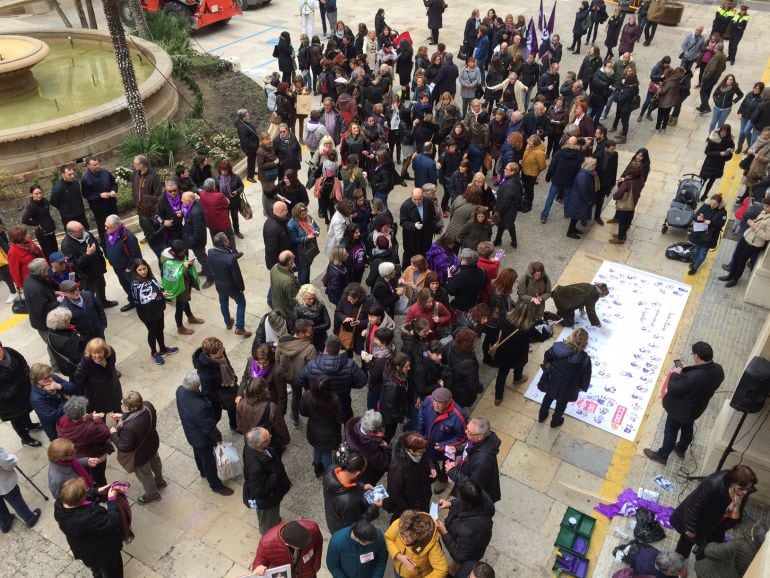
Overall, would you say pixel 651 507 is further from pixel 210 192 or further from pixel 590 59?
pixel 590 59

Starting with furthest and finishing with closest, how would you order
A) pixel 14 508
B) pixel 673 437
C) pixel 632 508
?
pixel 673 437 → pixel 632 508 → pixel 14 508

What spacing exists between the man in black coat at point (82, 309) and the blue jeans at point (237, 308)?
1692 mm

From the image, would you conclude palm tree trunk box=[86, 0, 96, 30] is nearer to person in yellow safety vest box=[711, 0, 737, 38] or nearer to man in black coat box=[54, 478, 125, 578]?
man in black coat box=[54, 478, 125, 578]

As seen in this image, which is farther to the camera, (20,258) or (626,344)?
(626,344)

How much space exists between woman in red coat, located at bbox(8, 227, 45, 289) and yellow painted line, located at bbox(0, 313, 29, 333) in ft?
3.69

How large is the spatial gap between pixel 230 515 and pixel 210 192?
15.7ft

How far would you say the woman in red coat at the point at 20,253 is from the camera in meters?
8.41

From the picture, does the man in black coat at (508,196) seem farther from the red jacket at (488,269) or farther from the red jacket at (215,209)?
the red jacket at (215,209)

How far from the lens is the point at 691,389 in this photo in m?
6.91

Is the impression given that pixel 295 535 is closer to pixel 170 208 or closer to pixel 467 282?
pixel 467 282

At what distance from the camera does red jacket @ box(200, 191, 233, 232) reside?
9625 mm

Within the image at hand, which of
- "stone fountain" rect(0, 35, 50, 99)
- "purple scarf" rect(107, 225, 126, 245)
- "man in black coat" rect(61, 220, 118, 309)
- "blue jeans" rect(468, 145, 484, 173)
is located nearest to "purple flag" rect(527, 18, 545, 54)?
"blue jeans" rect(468, 145, 484, 173)

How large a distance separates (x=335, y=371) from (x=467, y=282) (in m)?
2.47

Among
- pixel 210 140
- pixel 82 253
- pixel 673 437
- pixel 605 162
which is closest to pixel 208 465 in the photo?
pixel 82 253
